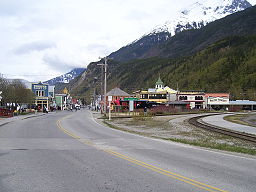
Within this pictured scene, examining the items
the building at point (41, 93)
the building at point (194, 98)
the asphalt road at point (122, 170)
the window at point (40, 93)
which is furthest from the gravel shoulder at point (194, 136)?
the building at point (194, 98)

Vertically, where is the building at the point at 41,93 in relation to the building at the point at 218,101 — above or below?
above

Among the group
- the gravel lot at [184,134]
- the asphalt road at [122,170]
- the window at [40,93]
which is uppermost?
the window at [40,93]

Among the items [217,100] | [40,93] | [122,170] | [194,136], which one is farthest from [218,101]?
[122,170]

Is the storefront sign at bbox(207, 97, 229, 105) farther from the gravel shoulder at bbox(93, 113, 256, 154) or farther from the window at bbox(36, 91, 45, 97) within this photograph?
the gravel shoulder at bbox(93, 113, 256, 154)

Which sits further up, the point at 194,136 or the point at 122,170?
the point at 122,170

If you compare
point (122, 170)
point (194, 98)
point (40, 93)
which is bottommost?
point (122, 170)

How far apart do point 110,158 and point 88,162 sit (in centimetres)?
106

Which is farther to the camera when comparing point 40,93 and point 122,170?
point 40,93

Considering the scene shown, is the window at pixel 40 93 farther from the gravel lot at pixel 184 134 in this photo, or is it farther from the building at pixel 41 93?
the gravel lot at pixel 184 134

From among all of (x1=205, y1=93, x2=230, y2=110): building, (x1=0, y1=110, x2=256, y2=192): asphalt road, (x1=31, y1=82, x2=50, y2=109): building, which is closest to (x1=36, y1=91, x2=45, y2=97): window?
(x1=31, y1=82, x2=50, y2=109): building

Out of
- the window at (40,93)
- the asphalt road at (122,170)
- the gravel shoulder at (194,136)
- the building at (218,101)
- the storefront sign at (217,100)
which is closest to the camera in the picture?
the asphalt road at (122,170)

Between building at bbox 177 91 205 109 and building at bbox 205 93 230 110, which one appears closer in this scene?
building at bbox 205 93 230 110

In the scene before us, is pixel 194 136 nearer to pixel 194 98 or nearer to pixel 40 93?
pixel 40 93

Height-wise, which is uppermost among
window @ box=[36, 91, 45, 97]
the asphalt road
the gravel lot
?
window @ box=[36, 91, 45, 97]
